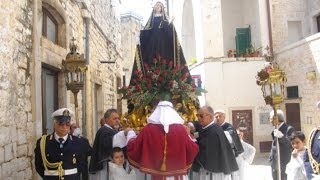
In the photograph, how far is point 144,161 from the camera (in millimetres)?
4000

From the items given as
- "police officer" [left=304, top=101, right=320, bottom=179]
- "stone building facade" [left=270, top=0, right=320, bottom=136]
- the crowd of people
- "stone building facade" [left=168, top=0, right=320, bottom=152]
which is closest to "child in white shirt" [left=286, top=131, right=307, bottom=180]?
the crowd of people

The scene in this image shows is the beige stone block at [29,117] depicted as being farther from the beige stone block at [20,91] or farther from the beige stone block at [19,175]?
the beige stone block at [19,175]

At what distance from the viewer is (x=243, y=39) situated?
48.7 feet

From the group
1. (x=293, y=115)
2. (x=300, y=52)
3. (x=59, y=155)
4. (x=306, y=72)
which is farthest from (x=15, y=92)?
(x=293, y=115)

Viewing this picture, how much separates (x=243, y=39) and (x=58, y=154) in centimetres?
1230

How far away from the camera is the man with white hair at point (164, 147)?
400cm

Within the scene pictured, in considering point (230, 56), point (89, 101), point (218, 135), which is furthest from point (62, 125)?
point (230, 56)

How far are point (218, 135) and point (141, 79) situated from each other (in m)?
1.47

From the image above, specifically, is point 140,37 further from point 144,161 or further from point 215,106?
point 215,106

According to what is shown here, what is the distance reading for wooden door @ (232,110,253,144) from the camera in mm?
13133

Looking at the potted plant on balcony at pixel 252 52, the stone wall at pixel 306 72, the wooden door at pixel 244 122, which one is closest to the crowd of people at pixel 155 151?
the stone wall at pixel 306 72

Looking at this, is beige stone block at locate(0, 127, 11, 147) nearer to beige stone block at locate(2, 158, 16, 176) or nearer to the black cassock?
beige stone block at locate(2, 158, 16, 176)

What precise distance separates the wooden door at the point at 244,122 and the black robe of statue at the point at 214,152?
8.84m

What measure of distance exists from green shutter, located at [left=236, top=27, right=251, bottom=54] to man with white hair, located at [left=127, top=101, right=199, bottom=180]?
11.1 m
